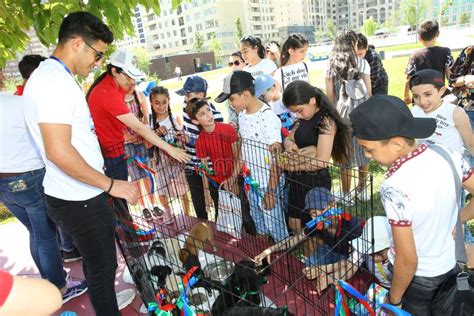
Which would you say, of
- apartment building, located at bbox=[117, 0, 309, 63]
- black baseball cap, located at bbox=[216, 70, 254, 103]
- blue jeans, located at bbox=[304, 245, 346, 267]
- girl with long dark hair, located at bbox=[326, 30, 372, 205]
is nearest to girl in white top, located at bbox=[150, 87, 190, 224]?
black baseball cap, located at bbox=[216, 70, 254, 103]

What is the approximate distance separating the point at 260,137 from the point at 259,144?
0.06m

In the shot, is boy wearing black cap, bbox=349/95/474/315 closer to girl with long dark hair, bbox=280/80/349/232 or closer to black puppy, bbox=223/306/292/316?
black puppy, bbox=223/306/292/316

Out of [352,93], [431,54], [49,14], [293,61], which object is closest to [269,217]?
[352,93]

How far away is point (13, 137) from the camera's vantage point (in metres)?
2.11

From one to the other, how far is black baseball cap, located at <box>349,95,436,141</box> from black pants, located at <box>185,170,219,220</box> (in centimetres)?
191

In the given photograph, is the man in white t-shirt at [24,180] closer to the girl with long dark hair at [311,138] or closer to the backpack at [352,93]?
the girl with long dark hair at [311,138]

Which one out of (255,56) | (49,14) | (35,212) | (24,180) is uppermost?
(49,14)

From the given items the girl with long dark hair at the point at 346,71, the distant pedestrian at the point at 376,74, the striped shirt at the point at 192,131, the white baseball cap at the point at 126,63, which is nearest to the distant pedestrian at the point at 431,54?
the distant pedestrian at the point at 376,74

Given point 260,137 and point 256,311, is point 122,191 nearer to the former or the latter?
point 256,311

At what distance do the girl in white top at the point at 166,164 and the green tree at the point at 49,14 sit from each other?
75cm

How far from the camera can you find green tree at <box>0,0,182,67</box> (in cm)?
224

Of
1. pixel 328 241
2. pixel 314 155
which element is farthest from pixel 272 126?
pixel 328 241

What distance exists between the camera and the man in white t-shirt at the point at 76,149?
58.4 inches

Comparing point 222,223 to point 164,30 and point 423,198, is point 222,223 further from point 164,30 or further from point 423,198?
point 164,30
